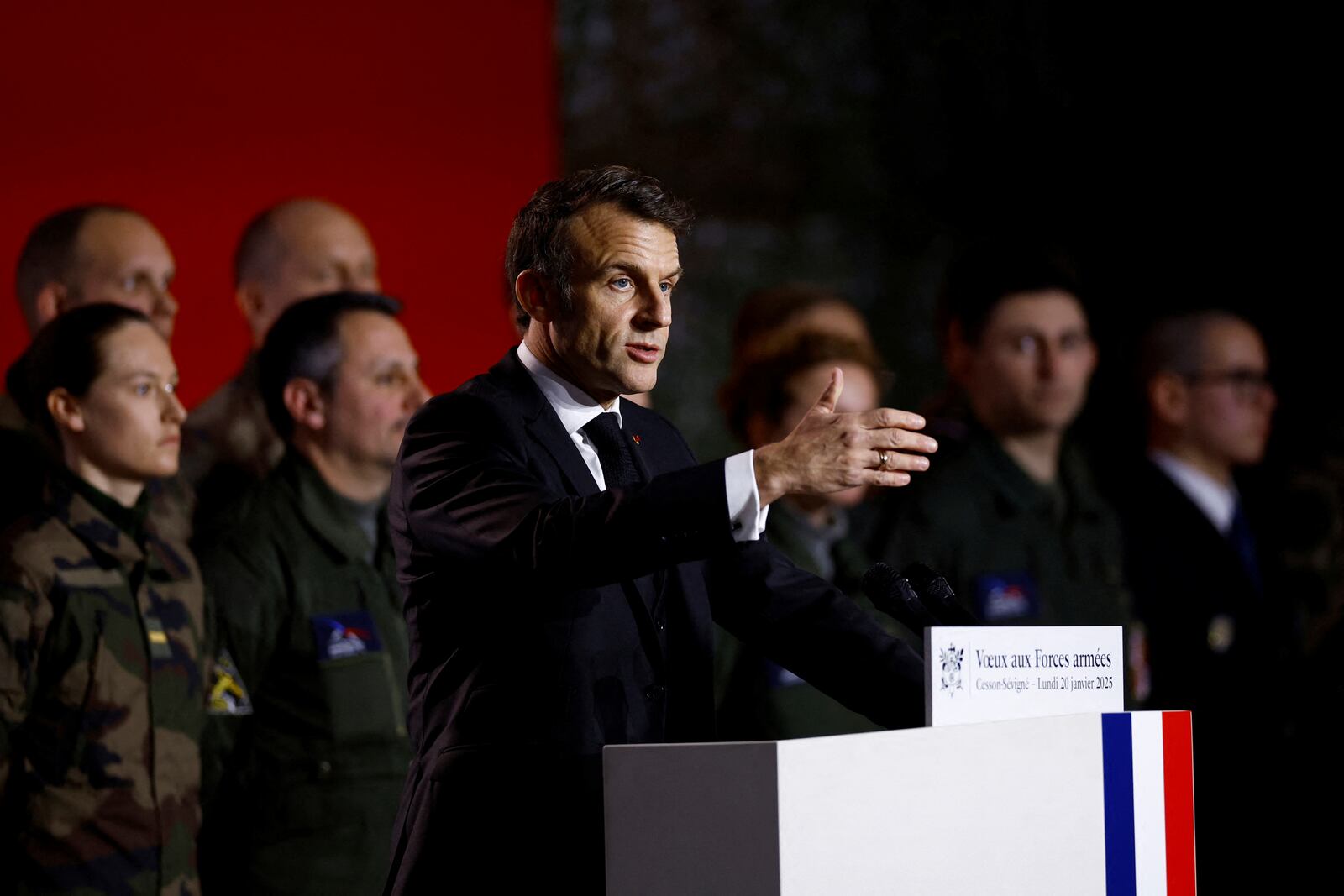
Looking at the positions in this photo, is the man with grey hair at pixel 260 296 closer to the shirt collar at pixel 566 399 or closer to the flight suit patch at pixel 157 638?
the flight suit patch at pixel 157 638

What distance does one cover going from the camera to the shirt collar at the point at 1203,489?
602cm

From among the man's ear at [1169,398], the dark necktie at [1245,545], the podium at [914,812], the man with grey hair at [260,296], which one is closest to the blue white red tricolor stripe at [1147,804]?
the podium at [914,812]

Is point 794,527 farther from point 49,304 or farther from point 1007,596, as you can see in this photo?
point 49,304

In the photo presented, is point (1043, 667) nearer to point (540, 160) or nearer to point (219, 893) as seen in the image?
point (219, 893)

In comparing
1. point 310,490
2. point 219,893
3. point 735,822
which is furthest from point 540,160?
point 735,822

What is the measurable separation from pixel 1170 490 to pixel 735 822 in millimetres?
4677

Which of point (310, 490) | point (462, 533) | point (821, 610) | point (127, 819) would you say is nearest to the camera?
point (462, 533)

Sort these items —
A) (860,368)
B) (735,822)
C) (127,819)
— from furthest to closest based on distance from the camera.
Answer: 1. (860,368)
2. (127,819)
3. (735,822)

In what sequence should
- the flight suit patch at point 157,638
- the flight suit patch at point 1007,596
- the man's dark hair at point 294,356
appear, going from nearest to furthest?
1. the flight suit patch at point 157,638
2. the man's dark hair at point 294,356
3. the flight suit patch at point 1007,596

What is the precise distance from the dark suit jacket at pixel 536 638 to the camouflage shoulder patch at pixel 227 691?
180cm

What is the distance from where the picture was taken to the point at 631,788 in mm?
1862

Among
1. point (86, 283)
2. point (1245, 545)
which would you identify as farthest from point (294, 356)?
point (1245, 545)

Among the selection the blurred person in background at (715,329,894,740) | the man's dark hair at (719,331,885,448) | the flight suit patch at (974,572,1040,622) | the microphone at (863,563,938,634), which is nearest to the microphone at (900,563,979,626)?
the microphone at (863,563,938,634)

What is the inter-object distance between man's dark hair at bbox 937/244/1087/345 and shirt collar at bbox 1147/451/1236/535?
2.38ft
